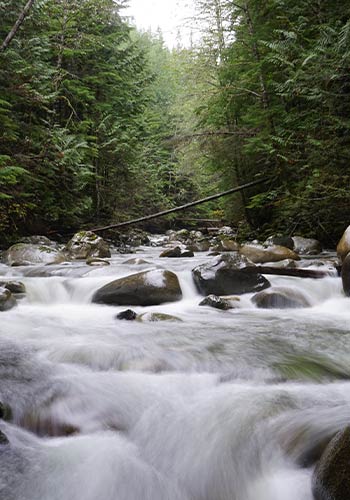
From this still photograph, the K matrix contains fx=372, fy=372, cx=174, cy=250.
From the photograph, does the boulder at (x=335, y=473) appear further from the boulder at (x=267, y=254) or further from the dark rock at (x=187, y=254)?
the dark rock at (x=187, y=254)

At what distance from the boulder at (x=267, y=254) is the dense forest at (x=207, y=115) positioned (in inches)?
39.3

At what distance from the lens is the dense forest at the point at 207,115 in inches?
283

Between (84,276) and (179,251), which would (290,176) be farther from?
(84,276)

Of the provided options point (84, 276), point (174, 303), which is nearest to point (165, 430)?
point (174, 303)

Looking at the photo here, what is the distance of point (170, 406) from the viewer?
2.57 metres

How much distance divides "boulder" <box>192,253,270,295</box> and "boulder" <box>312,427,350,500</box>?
400 cm

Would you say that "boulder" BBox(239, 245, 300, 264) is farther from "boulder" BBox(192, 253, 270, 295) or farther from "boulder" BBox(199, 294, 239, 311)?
"boulder" BBox(199, 294, 239, 311)

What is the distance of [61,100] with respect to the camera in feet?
42.3

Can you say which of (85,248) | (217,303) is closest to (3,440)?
(217,303)

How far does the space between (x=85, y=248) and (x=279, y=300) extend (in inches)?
245

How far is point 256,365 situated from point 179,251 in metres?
7.20

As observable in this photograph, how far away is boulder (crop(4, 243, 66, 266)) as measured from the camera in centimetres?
849

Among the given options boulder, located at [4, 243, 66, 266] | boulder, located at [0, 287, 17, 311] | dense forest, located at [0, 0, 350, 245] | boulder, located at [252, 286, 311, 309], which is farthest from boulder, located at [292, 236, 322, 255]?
boulder, located at [0, 287, 17, 311]

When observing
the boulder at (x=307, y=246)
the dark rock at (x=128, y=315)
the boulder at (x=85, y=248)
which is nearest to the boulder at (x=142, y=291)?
the dark rock at (x=128, y=315)
